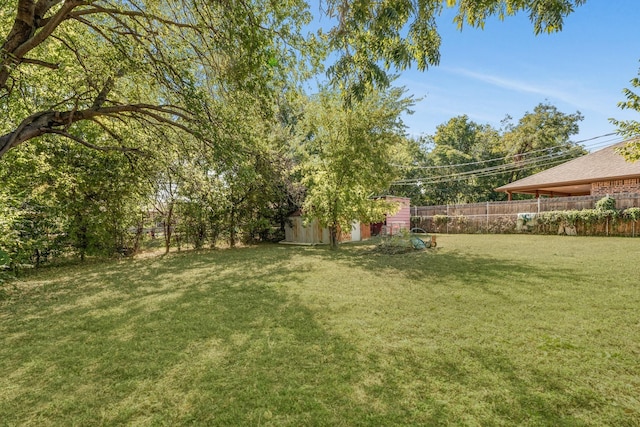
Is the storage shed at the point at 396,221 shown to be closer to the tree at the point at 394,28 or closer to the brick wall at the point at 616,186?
the brick wall at the point at 616,186

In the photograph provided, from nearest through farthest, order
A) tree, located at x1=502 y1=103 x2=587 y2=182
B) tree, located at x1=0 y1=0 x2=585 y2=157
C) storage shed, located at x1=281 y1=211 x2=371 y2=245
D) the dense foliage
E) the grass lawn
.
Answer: the grass lawn → tree, located at x1=0 y1=0 x2=585 y2=157 → the dense foliage → storage shed, located at x1=281 y1=211 x2=371 y2=245 → tree, located at x1=502 y1=103 x2=587 y2=182

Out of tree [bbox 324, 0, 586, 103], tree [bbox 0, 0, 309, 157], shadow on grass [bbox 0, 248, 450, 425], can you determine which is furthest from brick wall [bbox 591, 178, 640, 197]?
shadow on grass [bbox 0, 248, 450, 425]

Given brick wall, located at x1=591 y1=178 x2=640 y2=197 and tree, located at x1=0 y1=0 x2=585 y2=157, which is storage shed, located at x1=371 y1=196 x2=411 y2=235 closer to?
brick wall, located at x1=591 y1=178 x2=640 y2=197

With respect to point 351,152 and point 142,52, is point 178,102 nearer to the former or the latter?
point 142,52

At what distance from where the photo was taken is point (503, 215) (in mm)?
17172

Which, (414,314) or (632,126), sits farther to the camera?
(632,126)

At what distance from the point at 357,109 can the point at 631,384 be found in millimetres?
9387

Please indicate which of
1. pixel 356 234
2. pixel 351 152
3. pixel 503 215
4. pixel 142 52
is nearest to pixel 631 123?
pixel 351 152

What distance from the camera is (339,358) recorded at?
2.78 metres

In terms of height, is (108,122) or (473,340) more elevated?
(108,122)

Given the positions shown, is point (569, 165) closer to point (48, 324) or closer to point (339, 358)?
point (339, 358)

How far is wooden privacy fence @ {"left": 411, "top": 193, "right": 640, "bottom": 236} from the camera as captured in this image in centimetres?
1286

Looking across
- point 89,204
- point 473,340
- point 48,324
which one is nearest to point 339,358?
point 473,340

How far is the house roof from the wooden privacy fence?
2.86 meters
